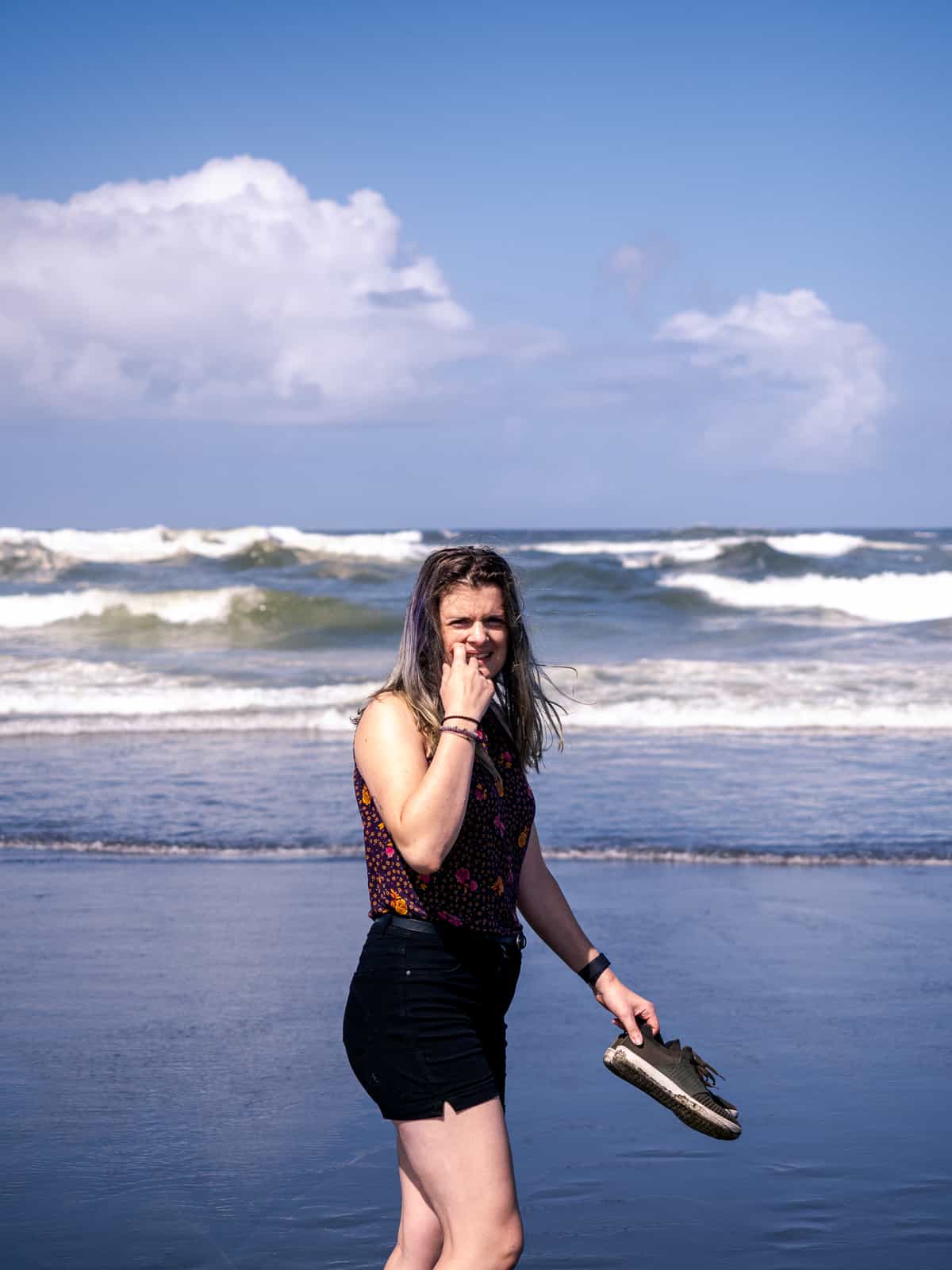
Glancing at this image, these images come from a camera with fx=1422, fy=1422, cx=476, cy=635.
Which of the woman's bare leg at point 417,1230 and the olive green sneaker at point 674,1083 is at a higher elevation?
the olive green sneaker at point 674,1083

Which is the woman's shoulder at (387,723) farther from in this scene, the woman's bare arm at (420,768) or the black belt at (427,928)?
the black belt at (427,928)

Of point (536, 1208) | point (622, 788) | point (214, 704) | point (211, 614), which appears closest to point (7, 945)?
point (536, 1208)

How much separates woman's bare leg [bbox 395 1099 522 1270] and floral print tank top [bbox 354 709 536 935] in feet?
1.08

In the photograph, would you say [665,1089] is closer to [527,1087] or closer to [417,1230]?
[417,1230]

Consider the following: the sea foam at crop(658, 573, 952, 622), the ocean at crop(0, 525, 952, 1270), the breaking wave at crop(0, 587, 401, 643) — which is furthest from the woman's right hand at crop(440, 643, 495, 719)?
the sea foam at crop(658, 573, 952, 622)

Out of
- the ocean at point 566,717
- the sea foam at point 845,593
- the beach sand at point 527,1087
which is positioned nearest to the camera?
the beach sand at point 527,1087

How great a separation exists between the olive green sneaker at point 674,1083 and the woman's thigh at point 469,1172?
269 mm

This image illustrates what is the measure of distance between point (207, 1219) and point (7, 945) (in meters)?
2.96

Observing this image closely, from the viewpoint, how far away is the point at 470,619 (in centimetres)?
265

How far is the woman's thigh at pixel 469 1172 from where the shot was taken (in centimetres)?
242

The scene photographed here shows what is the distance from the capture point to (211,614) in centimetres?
2727

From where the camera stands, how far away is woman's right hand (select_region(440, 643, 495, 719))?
2484 mm

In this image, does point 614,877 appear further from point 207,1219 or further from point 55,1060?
point 207,1219

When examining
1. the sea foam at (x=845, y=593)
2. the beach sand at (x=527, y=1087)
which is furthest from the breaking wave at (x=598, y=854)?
the sea foam at (x=845, y=593)
